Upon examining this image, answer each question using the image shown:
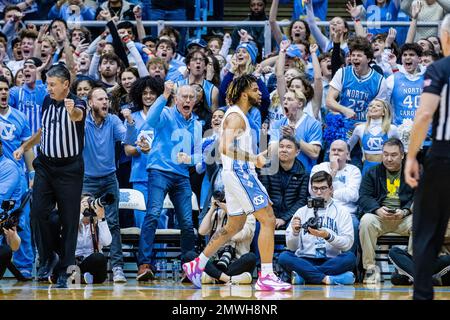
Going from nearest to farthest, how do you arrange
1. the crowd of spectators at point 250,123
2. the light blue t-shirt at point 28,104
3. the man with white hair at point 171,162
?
the crowd of spectators at point 250,123
the man with white hair at point 171,162
the light blue t-shirt at point 28,104

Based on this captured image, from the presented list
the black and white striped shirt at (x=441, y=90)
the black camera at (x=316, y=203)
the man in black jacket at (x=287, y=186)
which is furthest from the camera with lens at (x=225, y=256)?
the black and white striped shirt at (x=441, y=90)

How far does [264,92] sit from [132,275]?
2.96 meters

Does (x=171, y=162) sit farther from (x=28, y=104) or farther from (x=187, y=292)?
(x=28, y=104)

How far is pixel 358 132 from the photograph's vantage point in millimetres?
13734

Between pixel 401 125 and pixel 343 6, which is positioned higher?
pixel 343 6

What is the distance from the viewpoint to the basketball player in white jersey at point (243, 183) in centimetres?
1084

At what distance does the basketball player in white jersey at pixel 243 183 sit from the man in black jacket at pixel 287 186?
78.9 inches

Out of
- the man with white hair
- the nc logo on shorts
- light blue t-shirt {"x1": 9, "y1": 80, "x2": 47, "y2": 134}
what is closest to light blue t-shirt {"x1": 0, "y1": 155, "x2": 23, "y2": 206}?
light blue t-shirt {"x1": 9, "y1": 80, "x2": 47, "y2": 134}

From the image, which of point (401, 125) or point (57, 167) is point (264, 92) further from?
point (57, 167)

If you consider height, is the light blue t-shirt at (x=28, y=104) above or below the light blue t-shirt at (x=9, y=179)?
above

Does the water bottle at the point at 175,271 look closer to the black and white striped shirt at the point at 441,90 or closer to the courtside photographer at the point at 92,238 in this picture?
the courtside photographer at the point at 92,238

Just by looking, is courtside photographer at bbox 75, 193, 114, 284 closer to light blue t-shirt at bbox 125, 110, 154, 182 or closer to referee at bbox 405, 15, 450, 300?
light blue t-shirt at bbox 125, 110, 154, 182
